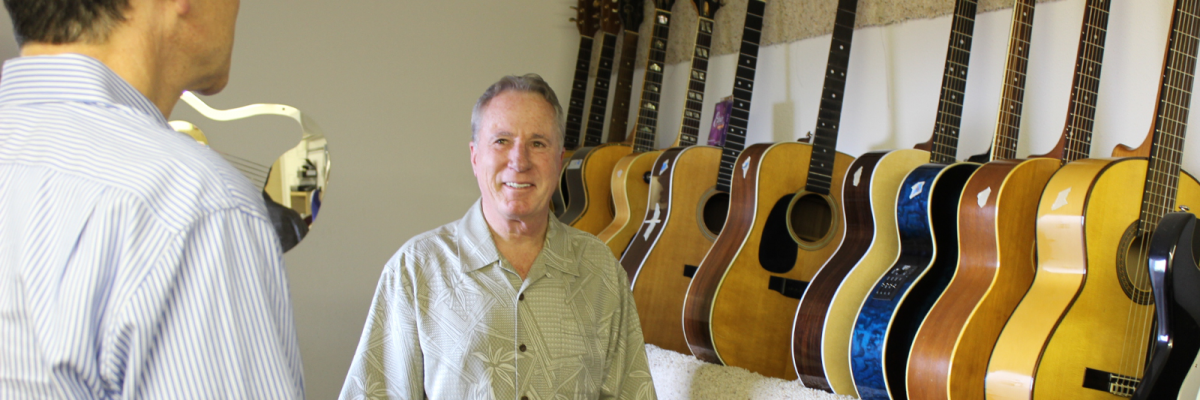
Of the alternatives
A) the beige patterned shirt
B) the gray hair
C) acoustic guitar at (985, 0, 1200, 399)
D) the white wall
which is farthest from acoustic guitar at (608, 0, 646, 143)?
acoustic guitar at (985, 0, 1200, 399)

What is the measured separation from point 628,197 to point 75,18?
195 centimetres

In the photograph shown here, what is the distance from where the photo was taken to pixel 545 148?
160cm

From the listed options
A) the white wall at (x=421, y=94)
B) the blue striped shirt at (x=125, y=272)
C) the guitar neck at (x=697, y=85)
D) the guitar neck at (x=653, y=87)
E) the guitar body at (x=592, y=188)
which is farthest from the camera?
the guitar neck at (x=653, y=87)

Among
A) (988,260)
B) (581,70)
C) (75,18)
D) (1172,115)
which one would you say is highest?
(581,70)

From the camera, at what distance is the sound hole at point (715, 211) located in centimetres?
230

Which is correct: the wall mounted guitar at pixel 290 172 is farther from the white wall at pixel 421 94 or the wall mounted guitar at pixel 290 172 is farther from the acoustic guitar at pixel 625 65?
the acoustic guitar at pixel 625 65

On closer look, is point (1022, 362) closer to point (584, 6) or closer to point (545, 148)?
point (545, 148)

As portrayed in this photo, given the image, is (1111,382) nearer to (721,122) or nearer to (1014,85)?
(1014,85)

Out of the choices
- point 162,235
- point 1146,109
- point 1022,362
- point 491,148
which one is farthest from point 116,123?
point 1146,109

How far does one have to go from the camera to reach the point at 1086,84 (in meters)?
1.70

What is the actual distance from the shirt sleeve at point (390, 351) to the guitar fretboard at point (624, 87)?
178 cm

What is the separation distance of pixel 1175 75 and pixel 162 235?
69.6 inches

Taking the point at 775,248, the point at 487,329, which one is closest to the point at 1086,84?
the point at 775,248

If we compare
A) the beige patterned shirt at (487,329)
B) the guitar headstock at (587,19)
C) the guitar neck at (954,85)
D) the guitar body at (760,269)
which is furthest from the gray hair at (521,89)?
the guitar headstock at (587,19)
